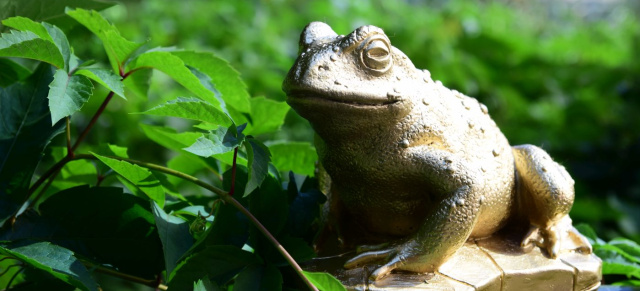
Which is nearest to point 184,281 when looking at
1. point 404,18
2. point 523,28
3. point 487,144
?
point 487,144

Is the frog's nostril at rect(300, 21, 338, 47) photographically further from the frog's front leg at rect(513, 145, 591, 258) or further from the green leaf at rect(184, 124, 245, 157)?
the frog's front leg at rect(513, 145, 591, 258)

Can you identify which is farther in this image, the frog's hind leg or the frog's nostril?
the frog's hind leg

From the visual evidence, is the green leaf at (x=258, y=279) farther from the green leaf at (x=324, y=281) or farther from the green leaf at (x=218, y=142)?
the green leaf at (x=218, y=142)

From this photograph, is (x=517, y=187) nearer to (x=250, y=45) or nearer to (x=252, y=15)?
(x=250, y=45)

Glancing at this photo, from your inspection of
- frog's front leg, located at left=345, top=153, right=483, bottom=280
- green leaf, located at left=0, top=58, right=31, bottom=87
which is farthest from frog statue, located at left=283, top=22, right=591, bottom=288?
green leaf, located at left=0, top=58, right=31, bottom=87

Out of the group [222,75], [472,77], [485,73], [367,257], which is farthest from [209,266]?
[485,73]

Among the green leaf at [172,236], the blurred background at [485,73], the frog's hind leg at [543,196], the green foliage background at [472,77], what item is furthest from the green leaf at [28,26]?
the blurred background at [485,73]
